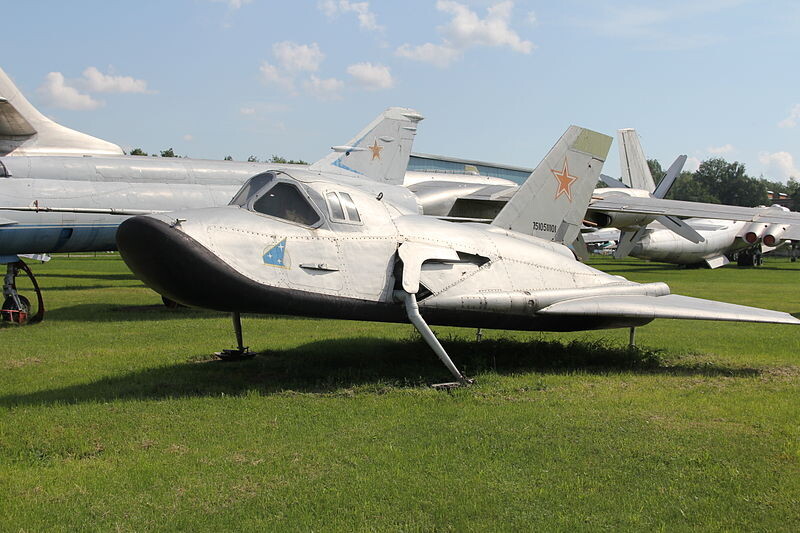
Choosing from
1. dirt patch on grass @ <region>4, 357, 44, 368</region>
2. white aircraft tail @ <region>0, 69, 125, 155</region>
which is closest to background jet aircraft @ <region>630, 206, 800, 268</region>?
white aircraft tail @ <region>0, 69, 125, 155</region>

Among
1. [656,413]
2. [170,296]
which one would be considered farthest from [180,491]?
[656,413]

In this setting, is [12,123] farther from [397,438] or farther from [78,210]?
[397,438]

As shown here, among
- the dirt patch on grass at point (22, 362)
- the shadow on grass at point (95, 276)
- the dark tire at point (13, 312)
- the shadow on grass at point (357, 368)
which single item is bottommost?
the shadow on grass at point (95, 276)

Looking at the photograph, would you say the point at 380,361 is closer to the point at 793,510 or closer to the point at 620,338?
the point at 620,338

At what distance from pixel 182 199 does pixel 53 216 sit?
2668 mm

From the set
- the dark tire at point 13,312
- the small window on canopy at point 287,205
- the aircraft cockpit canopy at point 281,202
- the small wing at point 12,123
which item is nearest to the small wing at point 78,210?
the dark tire at point 13,312

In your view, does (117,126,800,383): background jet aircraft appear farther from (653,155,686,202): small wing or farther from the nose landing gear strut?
(653,155,686,202): small wing

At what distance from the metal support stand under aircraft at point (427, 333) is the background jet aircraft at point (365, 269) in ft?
0.05

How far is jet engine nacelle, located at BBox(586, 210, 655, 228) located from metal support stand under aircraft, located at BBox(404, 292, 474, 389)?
→ 651 inches

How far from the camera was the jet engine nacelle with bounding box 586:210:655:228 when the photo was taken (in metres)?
23.8

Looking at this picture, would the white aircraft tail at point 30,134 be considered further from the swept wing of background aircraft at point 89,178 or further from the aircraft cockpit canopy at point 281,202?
the aircraft cockpit canopy at point 281,202

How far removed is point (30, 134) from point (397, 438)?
19.0 metres

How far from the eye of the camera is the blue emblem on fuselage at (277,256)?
23.5 ft

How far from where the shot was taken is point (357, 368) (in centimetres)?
880
